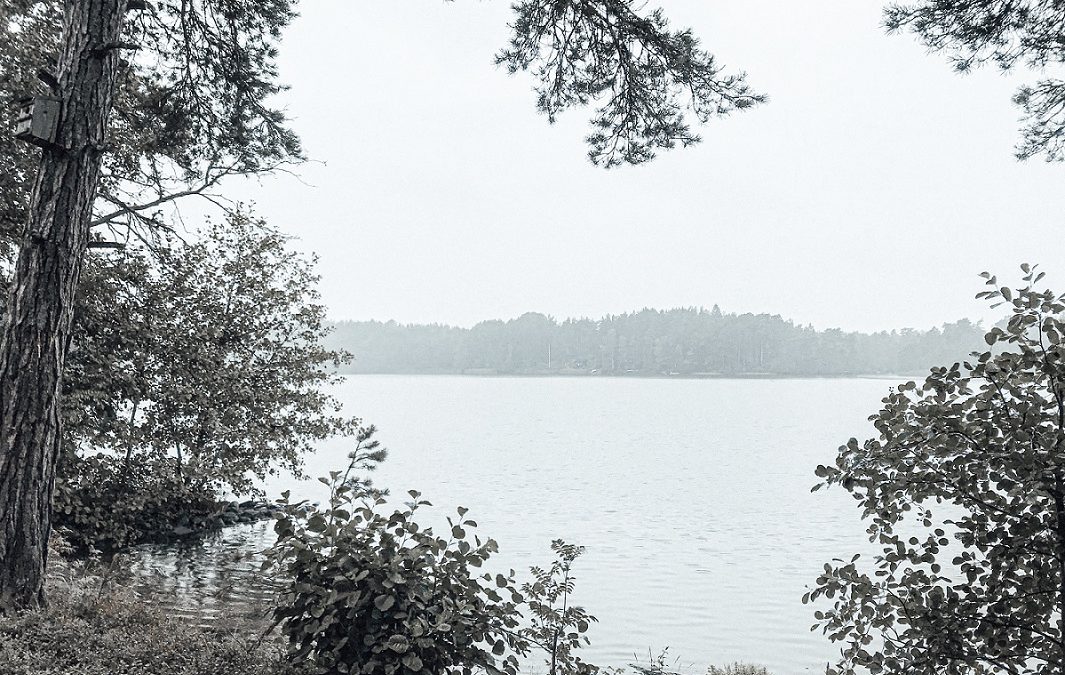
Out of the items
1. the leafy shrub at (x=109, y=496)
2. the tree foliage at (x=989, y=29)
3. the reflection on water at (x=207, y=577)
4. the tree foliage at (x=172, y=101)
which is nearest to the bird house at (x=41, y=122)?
the tree foliage at (x=172, y=101)

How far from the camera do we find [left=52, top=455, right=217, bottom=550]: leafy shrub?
9.48 meters

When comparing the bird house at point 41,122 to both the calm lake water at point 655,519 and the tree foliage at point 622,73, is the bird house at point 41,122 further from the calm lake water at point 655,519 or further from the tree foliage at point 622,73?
the calm lake water at point 655,519

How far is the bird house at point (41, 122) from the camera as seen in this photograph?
4.74 m

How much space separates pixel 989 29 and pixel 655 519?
44.9 ft

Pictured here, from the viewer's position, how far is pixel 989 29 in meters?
4.34

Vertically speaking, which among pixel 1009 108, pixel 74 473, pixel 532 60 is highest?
pixel 532 60

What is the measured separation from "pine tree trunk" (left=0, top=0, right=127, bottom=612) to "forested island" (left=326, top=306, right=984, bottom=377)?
90.7 m

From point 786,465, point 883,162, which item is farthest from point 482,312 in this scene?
point 786,465

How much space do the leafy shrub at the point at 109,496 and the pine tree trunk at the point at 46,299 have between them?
15.7 ft

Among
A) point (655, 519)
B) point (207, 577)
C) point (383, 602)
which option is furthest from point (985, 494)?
point (655, 519)

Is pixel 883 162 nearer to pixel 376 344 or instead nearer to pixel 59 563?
pixel 59 563

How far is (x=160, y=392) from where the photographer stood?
10430mm

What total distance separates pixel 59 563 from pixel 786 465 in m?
24.0

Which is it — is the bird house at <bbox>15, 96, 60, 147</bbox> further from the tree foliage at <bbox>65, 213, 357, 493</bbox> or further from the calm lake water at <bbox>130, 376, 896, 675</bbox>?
the calm lake water at <bbox>130, 376, 896, 675</bbox>
